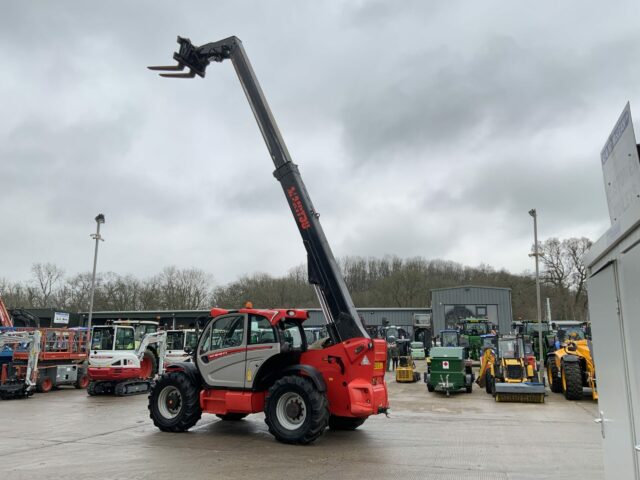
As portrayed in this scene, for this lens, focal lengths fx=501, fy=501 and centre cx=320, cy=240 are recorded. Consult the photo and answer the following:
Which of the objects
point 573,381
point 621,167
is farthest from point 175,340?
point 621,167

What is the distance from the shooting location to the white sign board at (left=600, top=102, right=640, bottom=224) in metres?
2.41

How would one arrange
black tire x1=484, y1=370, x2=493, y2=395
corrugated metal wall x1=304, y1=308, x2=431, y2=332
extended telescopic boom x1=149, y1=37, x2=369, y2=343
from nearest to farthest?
1. extended telescopic boom x1=149, y1=37, x2=369, y2=343
2. black tire x1=484, y1=370, x2=493, y2=395
3. corrugated metal wall x1=304, y1=308, x2=431, y2=332

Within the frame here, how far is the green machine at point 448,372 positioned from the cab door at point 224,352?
8829 mm

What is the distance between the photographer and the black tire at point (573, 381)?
13992 millimetres

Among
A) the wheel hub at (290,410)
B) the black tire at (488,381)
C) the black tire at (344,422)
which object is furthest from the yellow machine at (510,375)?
the wheel hub at (290,410)

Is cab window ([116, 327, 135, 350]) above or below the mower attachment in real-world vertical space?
above

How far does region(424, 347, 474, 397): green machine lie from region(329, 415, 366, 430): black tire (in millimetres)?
6874

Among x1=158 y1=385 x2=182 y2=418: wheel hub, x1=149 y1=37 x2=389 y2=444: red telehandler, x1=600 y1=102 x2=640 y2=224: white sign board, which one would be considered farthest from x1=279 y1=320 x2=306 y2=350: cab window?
x1=600 y1=102 x2=640 y2=224: white sign board

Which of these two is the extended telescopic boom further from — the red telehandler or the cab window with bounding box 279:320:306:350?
the cab window with bounding box 279:320:306:350

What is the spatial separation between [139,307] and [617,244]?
66917mm

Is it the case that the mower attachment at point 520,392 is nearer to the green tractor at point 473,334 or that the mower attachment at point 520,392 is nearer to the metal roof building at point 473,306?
the green tractor at point 473,334

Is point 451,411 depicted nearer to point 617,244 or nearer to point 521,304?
point 617,244

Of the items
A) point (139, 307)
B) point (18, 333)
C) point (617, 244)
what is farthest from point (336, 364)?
point (139, 307)

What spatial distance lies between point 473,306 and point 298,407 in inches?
1429
